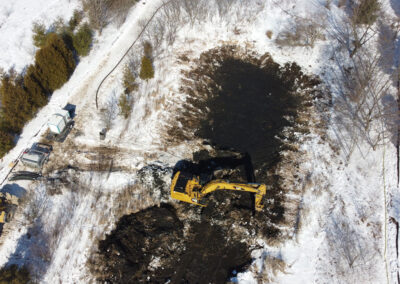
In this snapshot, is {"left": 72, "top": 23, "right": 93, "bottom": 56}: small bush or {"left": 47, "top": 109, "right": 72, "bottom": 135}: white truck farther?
{"left": 72, "top": 23, "right": 93, "bottom": 56}: small bush

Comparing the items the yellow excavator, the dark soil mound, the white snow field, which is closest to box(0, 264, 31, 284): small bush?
the white snow field

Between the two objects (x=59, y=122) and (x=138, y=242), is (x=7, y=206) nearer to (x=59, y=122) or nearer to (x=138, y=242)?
(x=59, y=122)

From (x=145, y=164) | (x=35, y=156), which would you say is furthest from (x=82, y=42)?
(x=145, y=164)

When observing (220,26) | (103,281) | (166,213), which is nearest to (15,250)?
(103,281)

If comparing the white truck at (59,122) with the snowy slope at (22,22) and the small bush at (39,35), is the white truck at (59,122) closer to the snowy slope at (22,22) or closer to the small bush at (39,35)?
the snowy slope at (22,22)

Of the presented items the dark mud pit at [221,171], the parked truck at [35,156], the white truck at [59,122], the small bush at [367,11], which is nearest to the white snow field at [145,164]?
the parked truck at [35,156]

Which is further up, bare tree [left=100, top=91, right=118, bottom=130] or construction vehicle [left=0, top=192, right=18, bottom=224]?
bare tree [left=100, top=91, right=118, bottom=130]

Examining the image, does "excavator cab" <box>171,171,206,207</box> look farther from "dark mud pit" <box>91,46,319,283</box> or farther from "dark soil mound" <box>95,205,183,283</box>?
"dark soil mound" <box>95,205,183,283</box>
